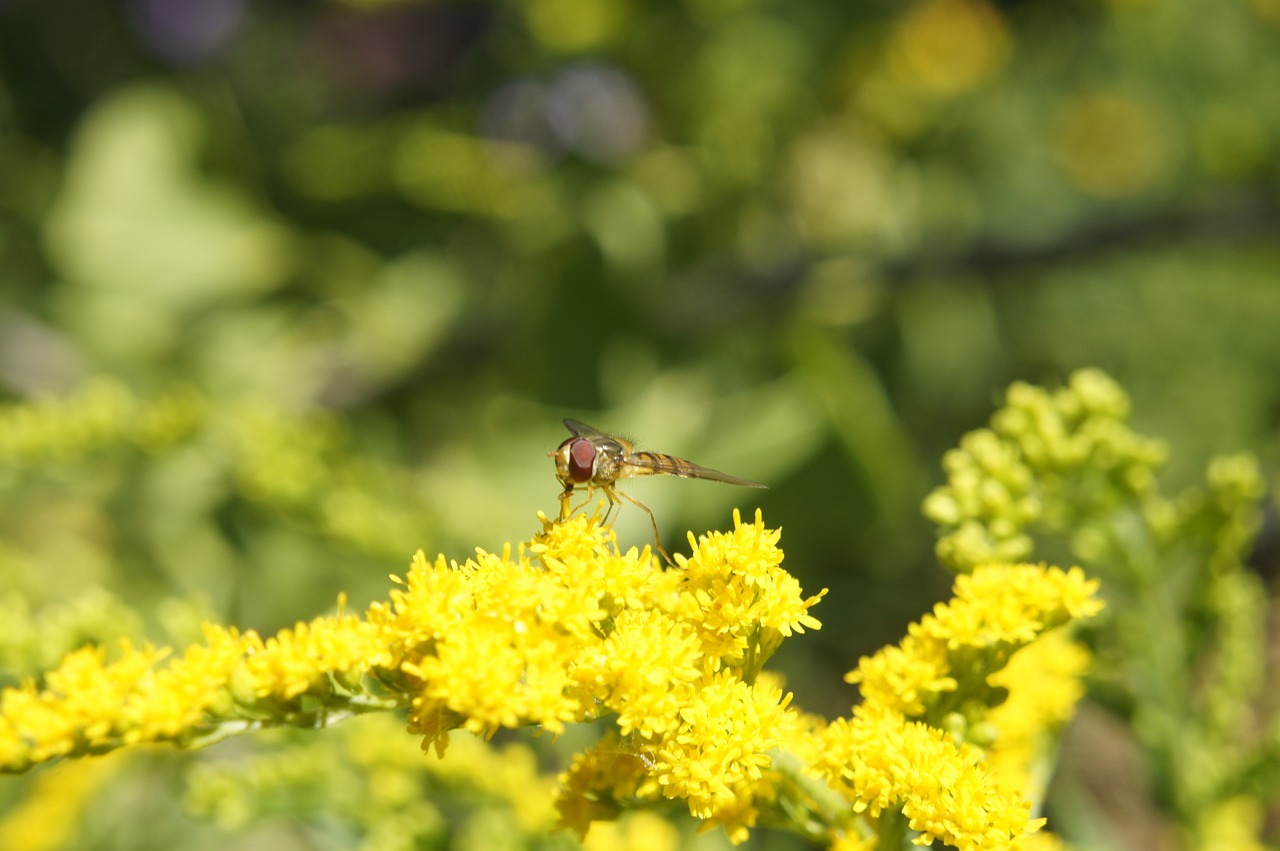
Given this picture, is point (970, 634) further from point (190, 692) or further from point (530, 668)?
point (190, 692)

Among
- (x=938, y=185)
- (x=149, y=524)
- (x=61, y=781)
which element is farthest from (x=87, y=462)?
(x=938, y=185)

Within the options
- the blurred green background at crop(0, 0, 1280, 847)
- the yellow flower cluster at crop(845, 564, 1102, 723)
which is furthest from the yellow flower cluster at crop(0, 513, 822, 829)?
the blurred green background at crop(0, 0, 1280, 847)

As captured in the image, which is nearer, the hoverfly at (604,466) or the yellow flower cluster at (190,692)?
the yellow flower cluster at (190,692)

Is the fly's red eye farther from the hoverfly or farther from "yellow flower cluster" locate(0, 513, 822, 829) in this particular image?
"yellow flower cluster" locate(0, 513, 822, 829)

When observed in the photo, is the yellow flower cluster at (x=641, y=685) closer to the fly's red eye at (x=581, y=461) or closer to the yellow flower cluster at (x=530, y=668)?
the yellow flower cluster at (x=530, y=668)

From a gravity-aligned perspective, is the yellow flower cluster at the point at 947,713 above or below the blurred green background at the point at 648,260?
below

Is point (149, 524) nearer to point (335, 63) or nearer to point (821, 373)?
point (821, 373)

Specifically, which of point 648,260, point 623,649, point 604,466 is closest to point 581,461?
point 604,466

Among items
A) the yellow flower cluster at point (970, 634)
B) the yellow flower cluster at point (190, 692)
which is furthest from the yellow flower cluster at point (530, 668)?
the yellow flower cluster at point (970, 634)
